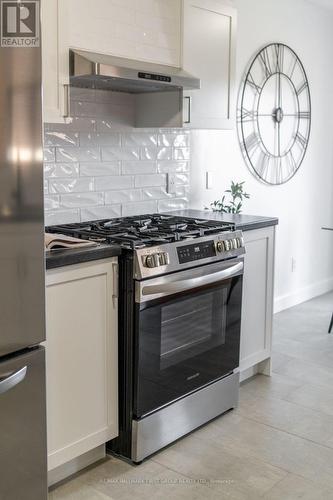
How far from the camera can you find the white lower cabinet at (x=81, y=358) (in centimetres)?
238

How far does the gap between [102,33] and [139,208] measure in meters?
1.12

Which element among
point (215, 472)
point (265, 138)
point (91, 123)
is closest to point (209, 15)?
point (91, 123)

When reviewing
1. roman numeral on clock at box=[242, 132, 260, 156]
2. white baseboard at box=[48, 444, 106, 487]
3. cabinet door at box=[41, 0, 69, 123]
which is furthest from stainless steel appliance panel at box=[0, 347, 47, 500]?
roman numeral on clock at box=[242, 132, 260, 156]

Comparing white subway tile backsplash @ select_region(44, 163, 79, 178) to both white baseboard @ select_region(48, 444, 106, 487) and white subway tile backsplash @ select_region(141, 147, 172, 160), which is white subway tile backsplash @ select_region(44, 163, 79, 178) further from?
white baseboard @ select_region(48, 444, 106, 487)

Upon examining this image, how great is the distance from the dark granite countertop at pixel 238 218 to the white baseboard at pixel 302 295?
5.16 ft

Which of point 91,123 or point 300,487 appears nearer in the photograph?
point 300,487

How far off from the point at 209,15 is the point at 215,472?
2.35m

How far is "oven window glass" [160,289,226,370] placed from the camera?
2.78 meters

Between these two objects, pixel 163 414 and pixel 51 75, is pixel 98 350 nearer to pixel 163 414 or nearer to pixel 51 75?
pixel 163 414

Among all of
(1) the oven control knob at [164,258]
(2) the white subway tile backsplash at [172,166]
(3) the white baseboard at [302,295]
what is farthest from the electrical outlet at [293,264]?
(1) the oven control knob at [164,258]

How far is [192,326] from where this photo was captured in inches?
115

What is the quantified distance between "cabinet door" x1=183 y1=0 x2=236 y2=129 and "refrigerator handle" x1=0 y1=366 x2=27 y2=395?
1848 millimetres

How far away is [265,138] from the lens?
15.2ft

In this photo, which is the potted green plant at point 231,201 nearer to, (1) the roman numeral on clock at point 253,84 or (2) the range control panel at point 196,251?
(1) the roman numeral on clock at point 253,84
